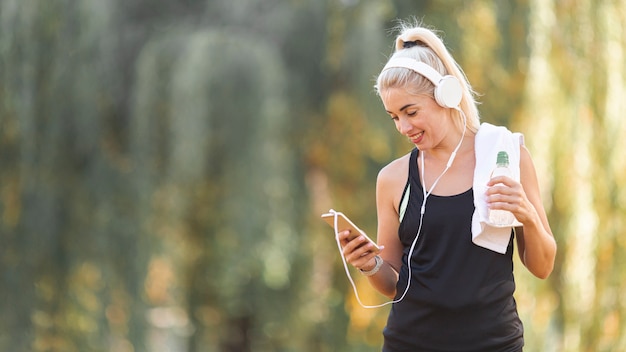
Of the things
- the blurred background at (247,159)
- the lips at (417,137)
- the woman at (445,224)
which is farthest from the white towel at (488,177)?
the blurred background at (247,159)

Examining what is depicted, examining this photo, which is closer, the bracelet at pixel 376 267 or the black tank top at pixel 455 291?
the black tank top at pixel 455 291

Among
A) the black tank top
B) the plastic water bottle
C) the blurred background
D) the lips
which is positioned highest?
the blurred background

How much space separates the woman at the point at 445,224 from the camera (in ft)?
5.64

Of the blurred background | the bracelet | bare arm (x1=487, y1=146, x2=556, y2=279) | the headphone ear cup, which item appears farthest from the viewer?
the blurred background

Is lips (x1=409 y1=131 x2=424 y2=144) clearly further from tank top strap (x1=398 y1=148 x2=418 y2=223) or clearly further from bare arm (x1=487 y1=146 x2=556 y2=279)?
bare arm (x1=487 y1=146 x2=556 y2=279)

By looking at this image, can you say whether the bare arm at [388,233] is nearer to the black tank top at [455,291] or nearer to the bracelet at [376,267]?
the bracelet at [376,267]

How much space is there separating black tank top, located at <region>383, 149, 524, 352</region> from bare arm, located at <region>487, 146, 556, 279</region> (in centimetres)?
5

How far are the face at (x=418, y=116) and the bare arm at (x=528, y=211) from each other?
17cm

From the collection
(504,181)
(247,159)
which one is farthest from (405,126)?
(247,159)

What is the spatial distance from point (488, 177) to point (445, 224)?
0.12 m

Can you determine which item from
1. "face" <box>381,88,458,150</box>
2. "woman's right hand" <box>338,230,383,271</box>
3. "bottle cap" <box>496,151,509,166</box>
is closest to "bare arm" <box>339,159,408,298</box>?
"woman's right hand" <box>338,230,383,271</box>

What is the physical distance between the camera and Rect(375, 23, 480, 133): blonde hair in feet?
5.90

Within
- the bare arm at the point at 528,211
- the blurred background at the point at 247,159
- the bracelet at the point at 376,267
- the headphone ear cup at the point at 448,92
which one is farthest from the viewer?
the blurred background at the point at 247,159

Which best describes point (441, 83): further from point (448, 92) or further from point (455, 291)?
point (455, 291)
